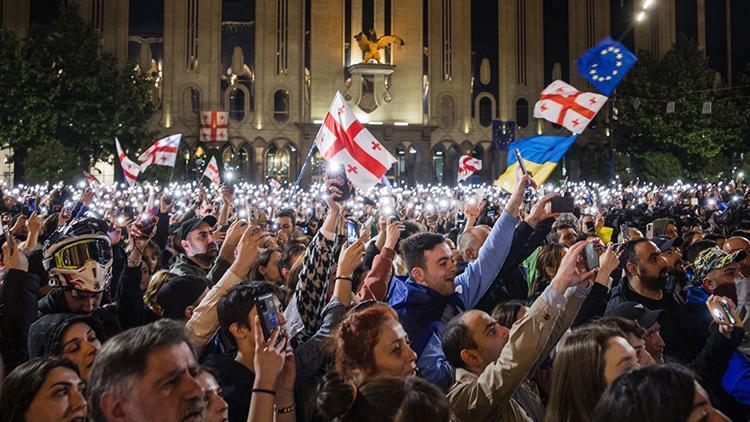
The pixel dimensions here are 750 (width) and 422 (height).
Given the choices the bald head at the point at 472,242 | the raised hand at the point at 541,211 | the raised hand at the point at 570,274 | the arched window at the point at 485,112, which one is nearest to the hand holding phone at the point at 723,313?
the raised hand at the point at 570,274

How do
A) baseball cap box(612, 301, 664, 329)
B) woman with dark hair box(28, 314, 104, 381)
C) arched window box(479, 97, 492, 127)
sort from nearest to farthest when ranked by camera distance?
1. woman with dark hair box(28, 314, 104, 381)
2. baseball cap box(612, 301, 664, 329)
3. arched window box(479, 97, 492, 127)

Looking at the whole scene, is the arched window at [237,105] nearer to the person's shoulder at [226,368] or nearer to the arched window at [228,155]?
the arched window at [228,155]

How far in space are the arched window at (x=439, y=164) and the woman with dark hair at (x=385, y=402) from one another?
36391 millimetres

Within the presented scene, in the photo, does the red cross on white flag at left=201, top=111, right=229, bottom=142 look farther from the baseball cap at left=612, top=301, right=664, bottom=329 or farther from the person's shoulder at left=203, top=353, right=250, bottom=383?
the person's shoulder at left=203, top=353, right=250, bottom=383

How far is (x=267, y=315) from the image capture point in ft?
9.61

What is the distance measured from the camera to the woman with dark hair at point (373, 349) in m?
3.34

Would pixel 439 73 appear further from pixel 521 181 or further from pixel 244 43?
pixel 521 181

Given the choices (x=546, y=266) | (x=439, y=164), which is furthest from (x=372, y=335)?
(x=439, y=164)

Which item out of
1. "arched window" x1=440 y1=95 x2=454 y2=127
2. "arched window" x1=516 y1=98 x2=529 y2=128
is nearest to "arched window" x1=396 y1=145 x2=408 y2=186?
"arched window" x1=440 y1=95 x2=454 y2=127

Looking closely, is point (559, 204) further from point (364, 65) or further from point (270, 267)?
point (364, 65)

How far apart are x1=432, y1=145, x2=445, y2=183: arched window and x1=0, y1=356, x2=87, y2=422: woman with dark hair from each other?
118 ft

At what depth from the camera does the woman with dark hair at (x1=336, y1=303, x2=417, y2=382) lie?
3.34 metres

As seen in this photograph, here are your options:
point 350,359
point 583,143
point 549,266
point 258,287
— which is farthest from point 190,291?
point 583,143

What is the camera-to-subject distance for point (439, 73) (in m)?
38.9
